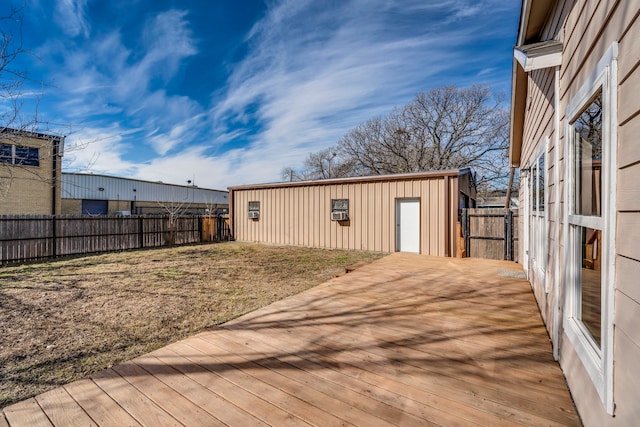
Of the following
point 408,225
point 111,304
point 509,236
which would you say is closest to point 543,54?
point 111,304

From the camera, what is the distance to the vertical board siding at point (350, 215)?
8.39 meters

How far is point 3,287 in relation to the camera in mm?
5035

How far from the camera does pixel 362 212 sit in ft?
31.9

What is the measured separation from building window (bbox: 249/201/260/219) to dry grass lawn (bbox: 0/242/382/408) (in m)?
4.55

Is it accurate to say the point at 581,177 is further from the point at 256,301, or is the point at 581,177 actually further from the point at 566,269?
the point at 256,301

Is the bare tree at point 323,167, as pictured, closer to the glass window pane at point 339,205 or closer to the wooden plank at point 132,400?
the glass window pane at point 339,205

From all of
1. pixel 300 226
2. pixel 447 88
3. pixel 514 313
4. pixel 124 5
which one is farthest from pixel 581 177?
pixel 447 88

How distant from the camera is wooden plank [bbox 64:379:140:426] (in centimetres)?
164

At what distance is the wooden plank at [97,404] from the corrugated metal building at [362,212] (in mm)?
7947

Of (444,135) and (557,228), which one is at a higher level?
(444,135)

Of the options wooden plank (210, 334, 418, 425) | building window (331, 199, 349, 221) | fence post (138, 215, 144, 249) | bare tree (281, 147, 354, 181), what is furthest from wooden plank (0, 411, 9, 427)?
bare tree (281, 147, 354, 181)

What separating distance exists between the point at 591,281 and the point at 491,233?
6.77m

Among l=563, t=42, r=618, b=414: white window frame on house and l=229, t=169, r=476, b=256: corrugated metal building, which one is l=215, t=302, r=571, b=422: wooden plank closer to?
l=563, t=42, r=618, b=414: white window frame on house

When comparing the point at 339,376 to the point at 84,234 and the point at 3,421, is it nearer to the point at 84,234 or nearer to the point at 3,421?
the point at 3,421
